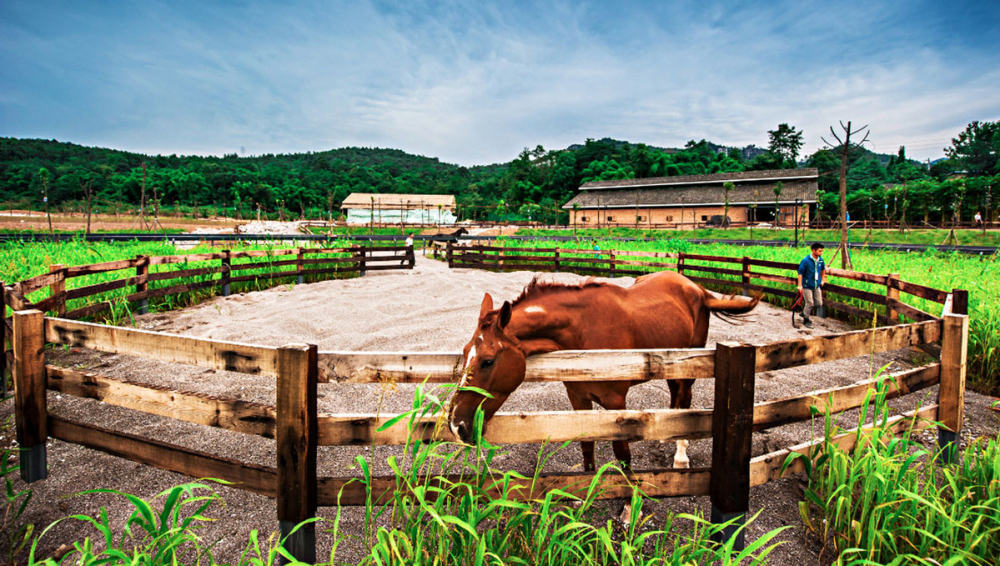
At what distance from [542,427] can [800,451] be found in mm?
1609

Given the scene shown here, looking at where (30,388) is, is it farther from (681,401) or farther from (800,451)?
(800,451)

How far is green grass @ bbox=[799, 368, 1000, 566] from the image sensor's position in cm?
215

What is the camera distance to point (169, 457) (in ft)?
8.54

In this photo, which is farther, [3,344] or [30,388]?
[3,344]

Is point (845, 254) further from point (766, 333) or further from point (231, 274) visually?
point (231, 274)

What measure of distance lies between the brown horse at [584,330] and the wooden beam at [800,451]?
2.40ft

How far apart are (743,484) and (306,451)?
7.22ft

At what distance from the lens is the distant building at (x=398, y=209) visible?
73688 millimetres

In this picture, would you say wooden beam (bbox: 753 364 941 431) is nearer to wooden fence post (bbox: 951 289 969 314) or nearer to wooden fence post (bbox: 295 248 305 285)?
wooden fence post (bbox: 951 289 969 314)

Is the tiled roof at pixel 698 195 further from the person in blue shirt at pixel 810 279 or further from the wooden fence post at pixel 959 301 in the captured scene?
the wooden fence post at pixel 959 301

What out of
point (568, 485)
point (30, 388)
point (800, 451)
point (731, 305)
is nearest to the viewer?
point (568, 485)

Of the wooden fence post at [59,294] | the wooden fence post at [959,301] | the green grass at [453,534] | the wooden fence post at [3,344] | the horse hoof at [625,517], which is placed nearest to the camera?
the green grass at [453,534]

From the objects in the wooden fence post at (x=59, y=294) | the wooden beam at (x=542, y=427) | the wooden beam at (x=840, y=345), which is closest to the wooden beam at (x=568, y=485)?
the wooden beam at (x=542, y=427)

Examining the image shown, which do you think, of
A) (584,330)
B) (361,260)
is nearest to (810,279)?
(584,330)
